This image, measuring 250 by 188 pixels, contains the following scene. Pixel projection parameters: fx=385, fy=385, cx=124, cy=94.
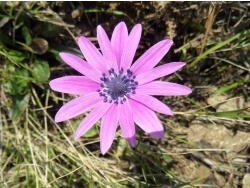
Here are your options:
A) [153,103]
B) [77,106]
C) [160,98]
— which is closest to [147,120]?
[153,103]

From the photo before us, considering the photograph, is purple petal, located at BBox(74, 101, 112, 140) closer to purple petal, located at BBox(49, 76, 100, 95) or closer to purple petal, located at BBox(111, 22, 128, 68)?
purple petal, located at BBox(49, 76, 100, 95)

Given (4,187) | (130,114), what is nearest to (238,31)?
(130,114)

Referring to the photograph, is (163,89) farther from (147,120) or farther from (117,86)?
(117,86)

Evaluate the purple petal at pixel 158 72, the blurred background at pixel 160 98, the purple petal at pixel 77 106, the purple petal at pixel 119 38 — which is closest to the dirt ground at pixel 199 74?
the blurred background at pixel 160 98

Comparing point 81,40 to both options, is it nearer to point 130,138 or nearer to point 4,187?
point 130,138

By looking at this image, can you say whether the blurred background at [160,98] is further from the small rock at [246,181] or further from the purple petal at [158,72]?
the purple petal at [158,72]
